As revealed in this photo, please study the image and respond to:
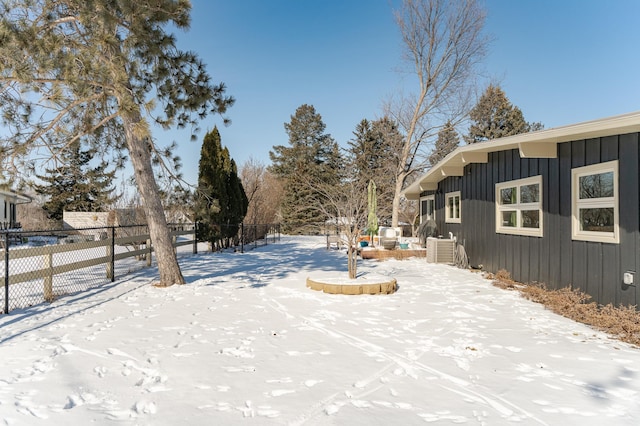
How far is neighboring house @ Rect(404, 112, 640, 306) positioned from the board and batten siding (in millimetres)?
13

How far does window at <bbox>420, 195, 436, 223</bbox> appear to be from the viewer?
13.0m

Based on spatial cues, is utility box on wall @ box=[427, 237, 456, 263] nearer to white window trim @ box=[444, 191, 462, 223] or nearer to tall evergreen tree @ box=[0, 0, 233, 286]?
white window trim @ box=[444, 191, 462, 223]

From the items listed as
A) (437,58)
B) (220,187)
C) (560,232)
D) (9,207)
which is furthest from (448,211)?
(9,207)

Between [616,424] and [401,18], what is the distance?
1912 centimetres

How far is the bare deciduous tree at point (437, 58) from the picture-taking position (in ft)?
56.9

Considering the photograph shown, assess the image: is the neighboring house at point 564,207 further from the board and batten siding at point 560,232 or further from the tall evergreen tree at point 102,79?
the tall evergreen tree at point 102,79

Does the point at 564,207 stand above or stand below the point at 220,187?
below

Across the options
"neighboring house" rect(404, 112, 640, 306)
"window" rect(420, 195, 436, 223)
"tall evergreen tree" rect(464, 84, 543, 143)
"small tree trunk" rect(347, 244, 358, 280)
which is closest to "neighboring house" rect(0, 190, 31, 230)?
"window" rect(420, 195, 436, 223)

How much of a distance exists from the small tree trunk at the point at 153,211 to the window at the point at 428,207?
29.5 feet

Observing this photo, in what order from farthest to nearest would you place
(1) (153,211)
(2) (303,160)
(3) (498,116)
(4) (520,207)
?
(2) (303,160)
(3) (498,116)
(4) (520,207)
(1) (153,211)

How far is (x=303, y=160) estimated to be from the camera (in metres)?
30.9

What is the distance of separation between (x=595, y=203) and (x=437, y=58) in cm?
1499

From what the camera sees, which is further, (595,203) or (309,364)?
(595,203)

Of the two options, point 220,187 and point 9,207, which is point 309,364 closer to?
point 220,187
